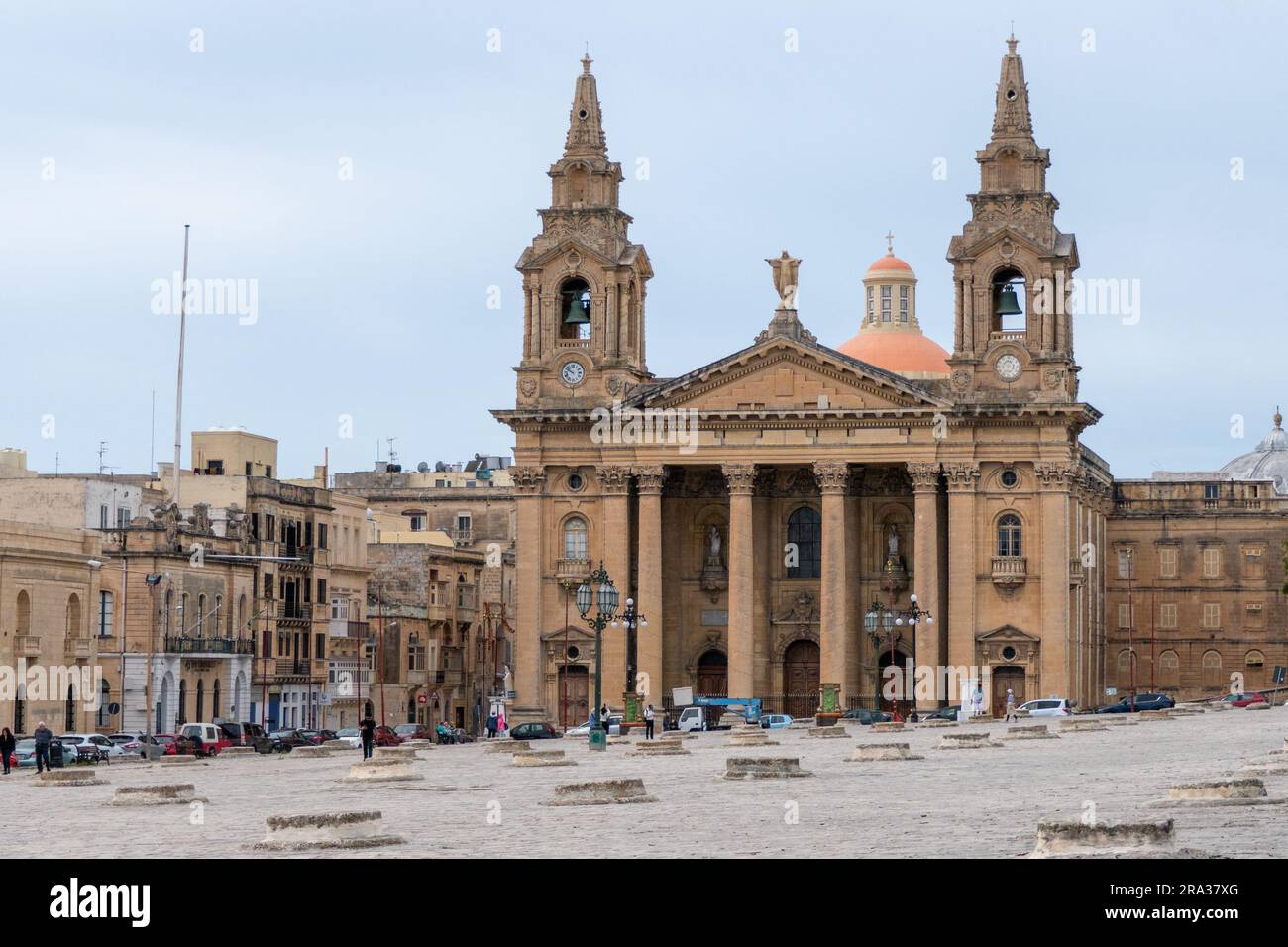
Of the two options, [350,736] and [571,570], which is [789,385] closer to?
[571,570]

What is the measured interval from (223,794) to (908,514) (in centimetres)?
6237

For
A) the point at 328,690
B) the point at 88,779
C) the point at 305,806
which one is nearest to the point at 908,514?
the point at 328,690

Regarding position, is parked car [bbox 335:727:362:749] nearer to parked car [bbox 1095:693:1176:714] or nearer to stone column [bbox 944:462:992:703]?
stone column [bbox 944:462:992:703]

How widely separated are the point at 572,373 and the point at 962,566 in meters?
17.4

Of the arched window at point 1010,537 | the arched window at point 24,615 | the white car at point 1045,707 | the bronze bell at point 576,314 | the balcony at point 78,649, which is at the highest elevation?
the bronze bell at point 576,314

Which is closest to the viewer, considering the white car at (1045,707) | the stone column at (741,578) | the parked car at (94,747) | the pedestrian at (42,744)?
the pedestrian at (42,744)

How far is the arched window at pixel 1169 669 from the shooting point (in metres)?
117

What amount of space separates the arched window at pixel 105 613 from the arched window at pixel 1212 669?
52.5m

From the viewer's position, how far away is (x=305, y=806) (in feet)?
119

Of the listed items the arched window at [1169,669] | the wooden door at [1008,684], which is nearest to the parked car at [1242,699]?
the arched window at [1169,669]

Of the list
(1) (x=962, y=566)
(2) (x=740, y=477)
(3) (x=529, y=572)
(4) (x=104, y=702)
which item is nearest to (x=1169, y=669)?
(1) (x=962, y=566)

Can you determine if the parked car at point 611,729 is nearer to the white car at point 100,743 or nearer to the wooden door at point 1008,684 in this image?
the wooden door at point 1008,684

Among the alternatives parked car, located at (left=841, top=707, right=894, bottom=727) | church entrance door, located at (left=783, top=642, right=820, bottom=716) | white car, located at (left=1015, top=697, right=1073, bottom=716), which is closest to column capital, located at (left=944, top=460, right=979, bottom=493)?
white car, located at (left=1015, top=697, right=1073, bottom=716)

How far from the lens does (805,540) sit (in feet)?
337
